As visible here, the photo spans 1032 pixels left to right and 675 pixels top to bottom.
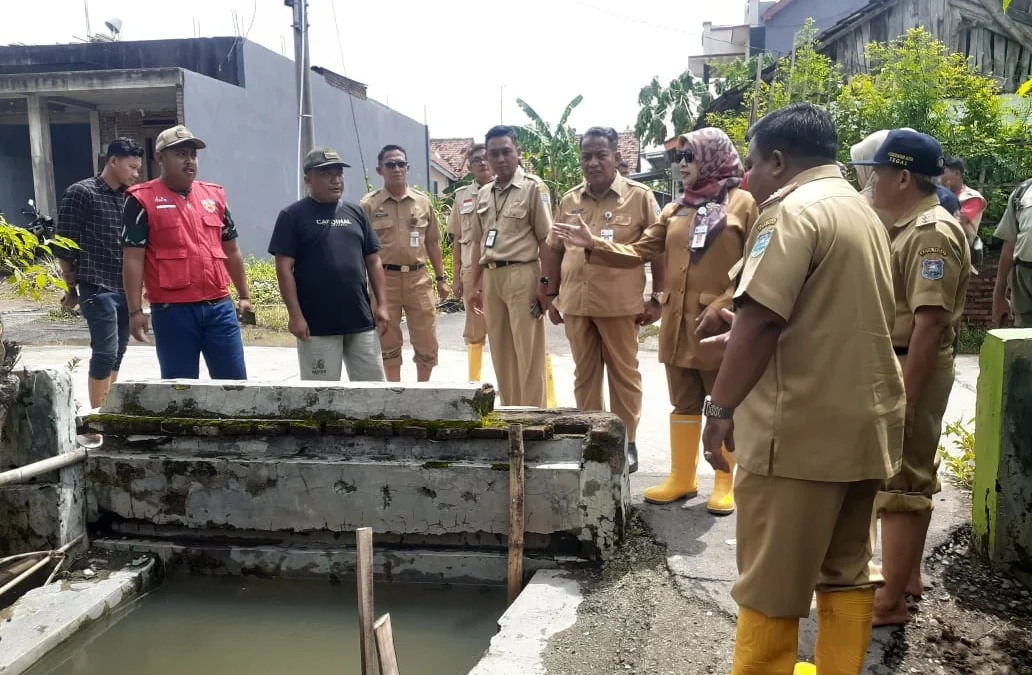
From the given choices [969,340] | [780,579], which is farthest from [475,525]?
[969,340]

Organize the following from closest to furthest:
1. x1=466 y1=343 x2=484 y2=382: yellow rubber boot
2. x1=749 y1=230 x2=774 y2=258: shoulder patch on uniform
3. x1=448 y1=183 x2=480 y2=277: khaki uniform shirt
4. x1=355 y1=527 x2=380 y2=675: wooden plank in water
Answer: x1=355 y1=527 x2=380 y2=675: wooden plank in water < x1=749 y1=230 x2=774 y2=258: shoulder patch on uniform < x1=448 y1=183 x2=480 y2=277: khaki uniform shirt < x1=466 y1=343 x2=484 y2=382: yellow rubber boot

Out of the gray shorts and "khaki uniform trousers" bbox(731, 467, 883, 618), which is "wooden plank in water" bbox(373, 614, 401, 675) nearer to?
"khaki uniform trousers" bbox(731, 467, 883, 618)

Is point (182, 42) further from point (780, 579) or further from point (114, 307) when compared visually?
point (780, 579)

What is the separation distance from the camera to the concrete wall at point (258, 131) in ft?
45.1

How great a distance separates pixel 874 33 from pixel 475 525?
42.2ft

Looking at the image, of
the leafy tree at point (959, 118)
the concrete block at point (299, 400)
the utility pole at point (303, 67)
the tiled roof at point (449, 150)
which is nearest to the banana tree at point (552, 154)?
the utility pole at point (303, 67)

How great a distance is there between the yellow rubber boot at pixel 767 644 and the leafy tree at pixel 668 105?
27.0 metres

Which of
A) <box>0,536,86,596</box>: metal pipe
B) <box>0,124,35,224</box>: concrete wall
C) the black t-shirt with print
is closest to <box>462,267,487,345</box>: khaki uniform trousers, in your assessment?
the black t-shirt with print

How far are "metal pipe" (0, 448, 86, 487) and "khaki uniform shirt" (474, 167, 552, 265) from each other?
2651mm

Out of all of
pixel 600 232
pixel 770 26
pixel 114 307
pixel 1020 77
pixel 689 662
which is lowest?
pixel 689 662

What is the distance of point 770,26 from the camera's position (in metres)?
27.3

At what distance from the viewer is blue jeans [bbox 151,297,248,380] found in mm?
4273

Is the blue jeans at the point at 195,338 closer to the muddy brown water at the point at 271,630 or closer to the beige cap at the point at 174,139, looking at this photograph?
the beige cap at the point at 174,139

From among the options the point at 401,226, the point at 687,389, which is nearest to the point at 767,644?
the point at 687,389
